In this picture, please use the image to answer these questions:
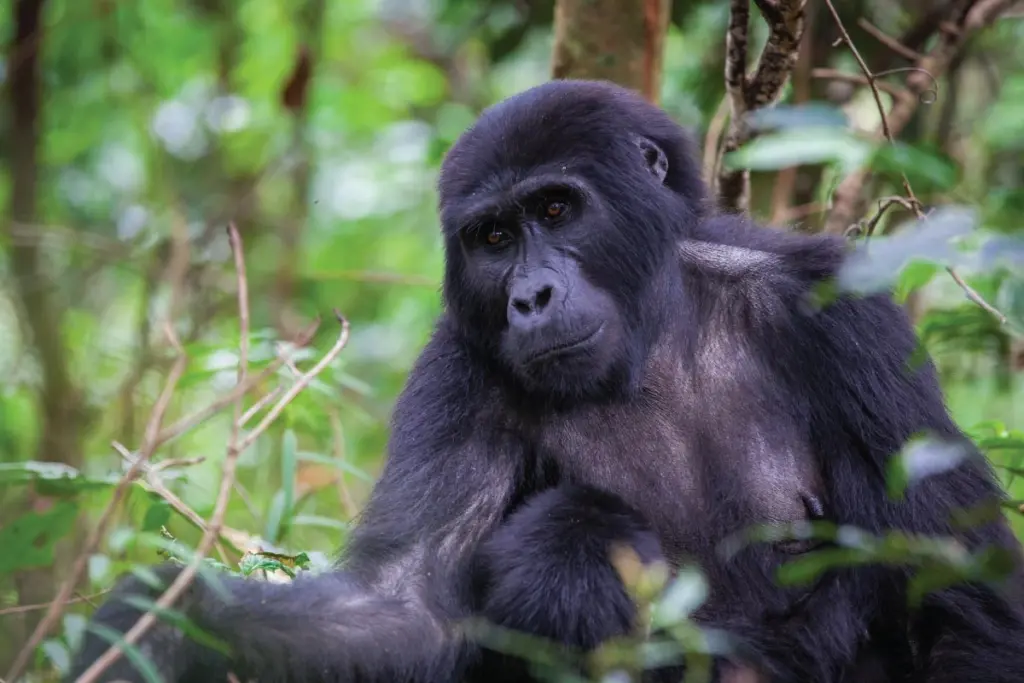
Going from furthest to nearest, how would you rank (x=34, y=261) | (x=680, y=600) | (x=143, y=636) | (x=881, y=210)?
(x=34, y=261) < (x=881, y=210) < (x=143, y=636) < (x=680, y=600)

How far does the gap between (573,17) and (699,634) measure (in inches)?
142

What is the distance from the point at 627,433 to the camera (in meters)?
4.25

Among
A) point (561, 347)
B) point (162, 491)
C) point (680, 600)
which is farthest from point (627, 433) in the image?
point (680, 600)

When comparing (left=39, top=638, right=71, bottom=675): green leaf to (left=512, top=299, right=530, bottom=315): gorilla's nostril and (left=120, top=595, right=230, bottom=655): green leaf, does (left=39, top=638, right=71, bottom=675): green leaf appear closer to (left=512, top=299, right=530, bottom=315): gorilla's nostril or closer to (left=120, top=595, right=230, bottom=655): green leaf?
(left=120, top=595, right=230, bottom=655): green leaf

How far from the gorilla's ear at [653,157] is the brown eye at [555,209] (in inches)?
13.7

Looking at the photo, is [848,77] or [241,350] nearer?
[241,350]

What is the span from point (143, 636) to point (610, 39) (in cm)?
354

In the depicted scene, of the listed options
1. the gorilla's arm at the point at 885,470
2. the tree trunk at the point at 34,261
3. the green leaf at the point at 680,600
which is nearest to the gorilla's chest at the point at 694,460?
the gorilla's arm at the point at 885,470

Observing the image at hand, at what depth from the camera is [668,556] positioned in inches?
160

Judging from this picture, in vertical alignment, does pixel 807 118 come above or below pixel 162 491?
above

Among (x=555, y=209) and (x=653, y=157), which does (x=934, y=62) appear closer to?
(x=653, y=157)

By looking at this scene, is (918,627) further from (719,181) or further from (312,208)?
(312,208)

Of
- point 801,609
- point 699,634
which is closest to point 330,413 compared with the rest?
point 801,609

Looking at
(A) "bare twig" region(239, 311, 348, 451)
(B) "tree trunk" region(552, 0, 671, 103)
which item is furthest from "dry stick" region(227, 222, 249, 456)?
(B) "tree trunk" region(552, 0, 671, 103)
